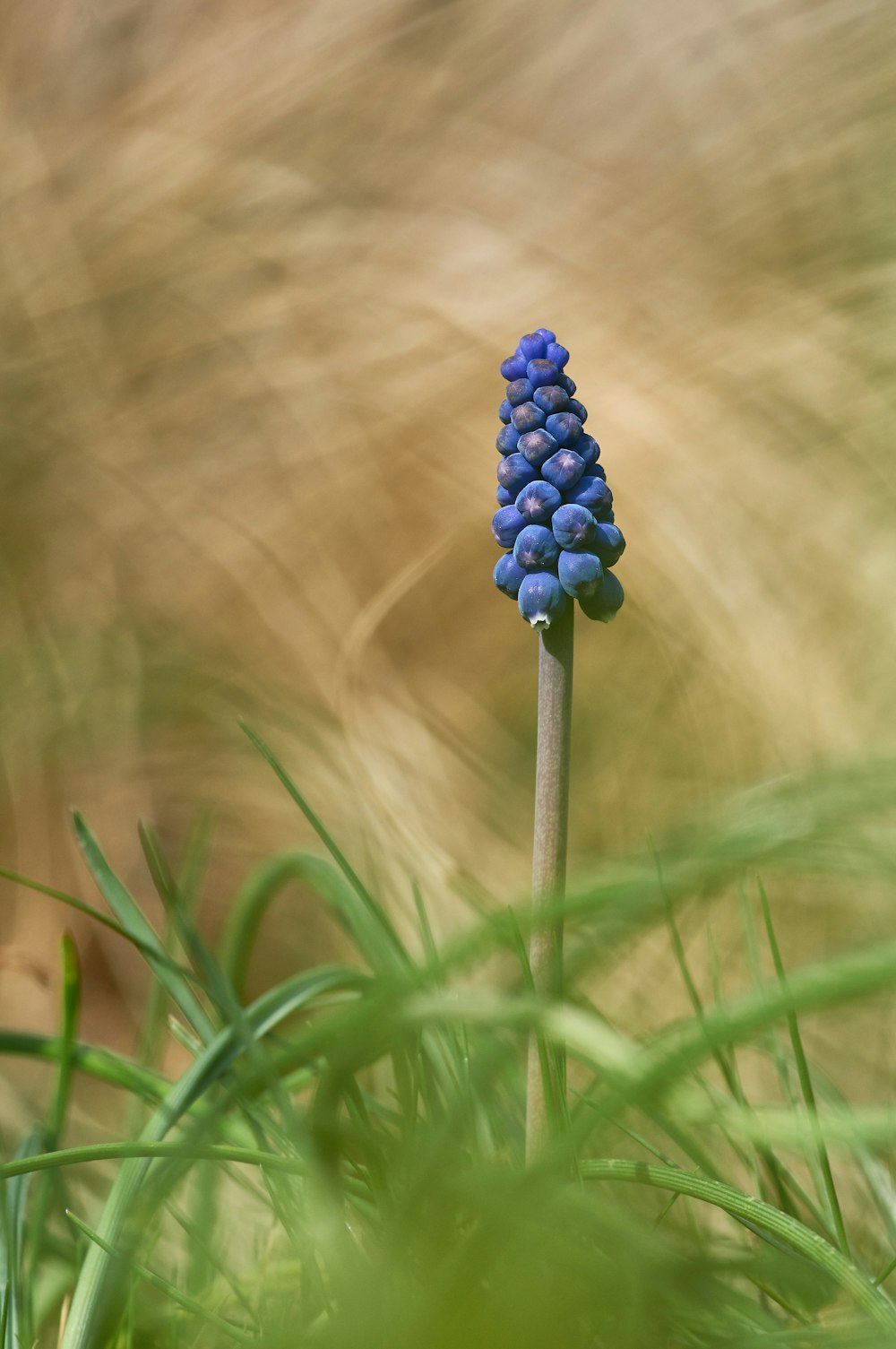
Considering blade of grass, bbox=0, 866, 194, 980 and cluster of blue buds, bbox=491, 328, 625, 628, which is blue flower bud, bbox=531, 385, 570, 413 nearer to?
cluster of blue buds, bbox=491, 328, 625, 628

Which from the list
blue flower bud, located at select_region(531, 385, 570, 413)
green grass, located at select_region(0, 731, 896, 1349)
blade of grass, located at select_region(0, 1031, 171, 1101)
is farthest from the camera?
blade of grass, located at select_region(0, 1031, 171, 1101)

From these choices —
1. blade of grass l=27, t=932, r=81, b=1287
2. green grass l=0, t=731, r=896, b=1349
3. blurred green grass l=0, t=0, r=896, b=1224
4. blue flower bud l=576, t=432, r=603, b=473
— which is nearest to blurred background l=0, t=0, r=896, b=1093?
blurred green grass l=0, t=0, r=896, b=1224

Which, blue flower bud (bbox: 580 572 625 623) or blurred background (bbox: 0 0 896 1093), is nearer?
blue flower bud (bbox: 580 572 625 623)

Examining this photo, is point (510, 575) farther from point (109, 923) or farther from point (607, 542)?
point (109, 923)

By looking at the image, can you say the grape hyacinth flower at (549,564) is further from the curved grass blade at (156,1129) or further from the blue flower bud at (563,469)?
the curved grass blade at (156,1129)

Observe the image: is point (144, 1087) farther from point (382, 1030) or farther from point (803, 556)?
point (803, 556)

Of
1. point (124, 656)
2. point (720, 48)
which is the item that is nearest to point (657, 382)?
point (720, 48)
